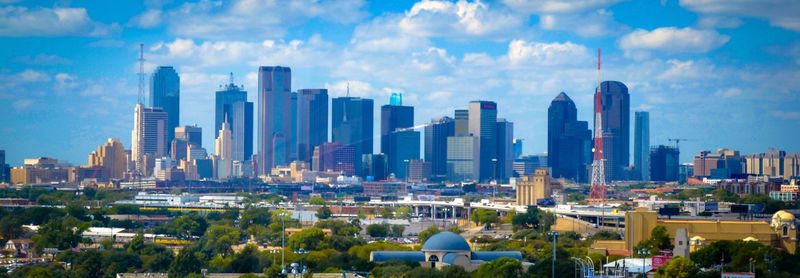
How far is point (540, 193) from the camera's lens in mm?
168375

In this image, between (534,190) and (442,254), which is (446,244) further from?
(534,190)

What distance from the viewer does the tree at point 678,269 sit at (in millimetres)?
53438

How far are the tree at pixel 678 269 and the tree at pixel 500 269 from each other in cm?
661

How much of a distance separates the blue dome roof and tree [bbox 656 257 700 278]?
52.5 ft

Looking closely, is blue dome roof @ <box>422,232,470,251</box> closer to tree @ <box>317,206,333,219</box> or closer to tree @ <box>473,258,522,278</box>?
tree @ <box>473,258,522,278</box>

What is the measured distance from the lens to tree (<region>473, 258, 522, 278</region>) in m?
60.1

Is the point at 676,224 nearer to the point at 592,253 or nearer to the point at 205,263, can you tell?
the point at 592,253

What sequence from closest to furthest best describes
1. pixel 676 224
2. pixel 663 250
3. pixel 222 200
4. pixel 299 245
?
pixel 663 250, pixel 676 224, pixel 299 245, pixel 222 200

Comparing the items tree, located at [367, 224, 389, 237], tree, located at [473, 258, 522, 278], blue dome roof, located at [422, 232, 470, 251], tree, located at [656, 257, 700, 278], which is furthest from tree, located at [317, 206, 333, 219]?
tree, located at [656, 257, 700, 278]

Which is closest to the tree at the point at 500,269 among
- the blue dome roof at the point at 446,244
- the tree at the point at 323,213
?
the blue dome roof at the point at 446,244

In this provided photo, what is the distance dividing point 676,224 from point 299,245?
2047 cm

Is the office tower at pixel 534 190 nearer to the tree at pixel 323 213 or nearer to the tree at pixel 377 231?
the tree at pixel 323 213

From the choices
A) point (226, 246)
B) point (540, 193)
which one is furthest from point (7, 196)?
point (226, 246)

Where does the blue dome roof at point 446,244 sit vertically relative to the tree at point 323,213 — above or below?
below
